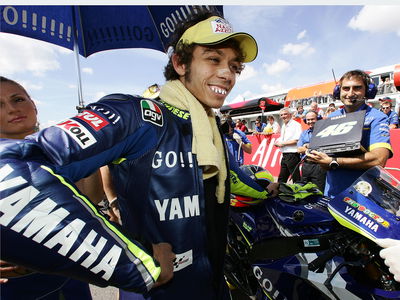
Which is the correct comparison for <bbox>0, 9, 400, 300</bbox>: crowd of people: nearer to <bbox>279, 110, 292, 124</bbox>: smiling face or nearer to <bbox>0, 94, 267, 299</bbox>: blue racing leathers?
<bbox>0, 94, 267, 299</bbox>: blue racing leathers

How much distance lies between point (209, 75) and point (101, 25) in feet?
8.32

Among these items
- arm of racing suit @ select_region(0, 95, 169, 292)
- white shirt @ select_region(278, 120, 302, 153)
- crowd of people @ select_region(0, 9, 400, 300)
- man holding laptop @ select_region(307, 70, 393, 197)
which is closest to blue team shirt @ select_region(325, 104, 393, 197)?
man holding laptop @ select_region(307, 70, 393, 197)

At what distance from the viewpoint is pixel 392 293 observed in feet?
4.18

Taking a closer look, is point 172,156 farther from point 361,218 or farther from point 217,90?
point 361,218

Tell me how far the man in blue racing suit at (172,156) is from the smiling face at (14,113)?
96 cm

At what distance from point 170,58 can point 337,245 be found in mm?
1520

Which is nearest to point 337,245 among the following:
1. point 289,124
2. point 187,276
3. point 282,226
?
point 282,226

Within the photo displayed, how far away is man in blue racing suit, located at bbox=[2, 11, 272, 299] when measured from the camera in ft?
2.42

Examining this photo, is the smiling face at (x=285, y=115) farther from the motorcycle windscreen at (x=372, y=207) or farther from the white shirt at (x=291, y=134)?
the motorcycle windscreen at (x=372, y=207)

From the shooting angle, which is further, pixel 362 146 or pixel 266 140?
pixel 266 140

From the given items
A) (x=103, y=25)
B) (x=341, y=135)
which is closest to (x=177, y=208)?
(x=341, y=135)

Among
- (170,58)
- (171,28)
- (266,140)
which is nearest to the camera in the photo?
(170,58)

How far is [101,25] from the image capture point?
309 centimetres

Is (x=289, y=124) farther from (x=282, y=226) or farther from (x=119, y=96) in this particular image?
(x=119, y=96)
